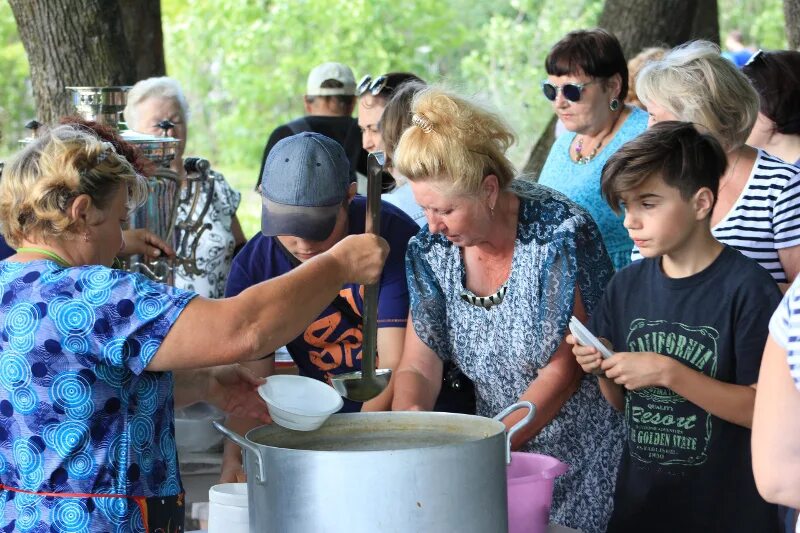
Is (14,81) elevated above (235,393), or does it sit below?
above

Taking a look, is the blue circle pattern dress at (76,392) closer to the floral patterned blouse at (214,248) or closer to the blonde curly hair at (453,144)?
the blonde curly hair at (453,144)

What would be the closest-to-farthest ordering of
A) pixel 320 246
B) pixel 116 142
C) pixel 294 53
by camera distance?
pixel 116 142 → pixel 320 246 → pixel 294 53

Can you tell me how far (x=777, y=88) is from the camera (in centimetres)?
302

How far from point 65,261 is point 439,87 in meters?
1.03

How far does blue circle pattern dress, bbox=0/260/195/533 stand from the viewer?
1697mm

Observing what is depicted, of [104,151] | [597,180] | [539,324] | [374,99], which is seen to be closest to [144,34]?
[374,99]

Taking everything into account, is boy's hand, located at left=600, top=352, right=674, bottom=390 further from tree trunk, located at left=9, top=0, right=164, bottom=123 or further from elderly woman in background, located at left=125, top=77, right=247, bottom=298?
tree trunk, located at left=9, top=0, right=164, bottom=123

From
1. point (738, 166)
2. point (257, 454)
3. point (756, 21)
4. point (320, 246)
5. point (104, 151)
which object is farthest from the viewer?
point (756, 21)

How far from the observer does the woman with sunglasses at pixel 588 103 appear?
3.64 m

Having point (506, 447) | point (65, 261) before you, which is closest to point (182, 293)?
point (65, 261)

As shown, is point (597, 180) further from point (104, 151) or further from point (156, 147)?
point (104, 151)

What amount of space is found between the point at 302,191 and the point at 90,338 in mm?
781

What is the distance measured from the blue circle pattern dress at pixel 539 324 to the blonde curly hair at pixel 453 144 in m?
0.14

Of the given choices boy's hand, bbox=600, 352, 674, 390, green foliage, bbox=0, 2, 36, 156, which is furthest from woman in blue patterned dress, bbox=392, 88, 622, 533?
green foliage, bbox=0, 2, 36, 156
